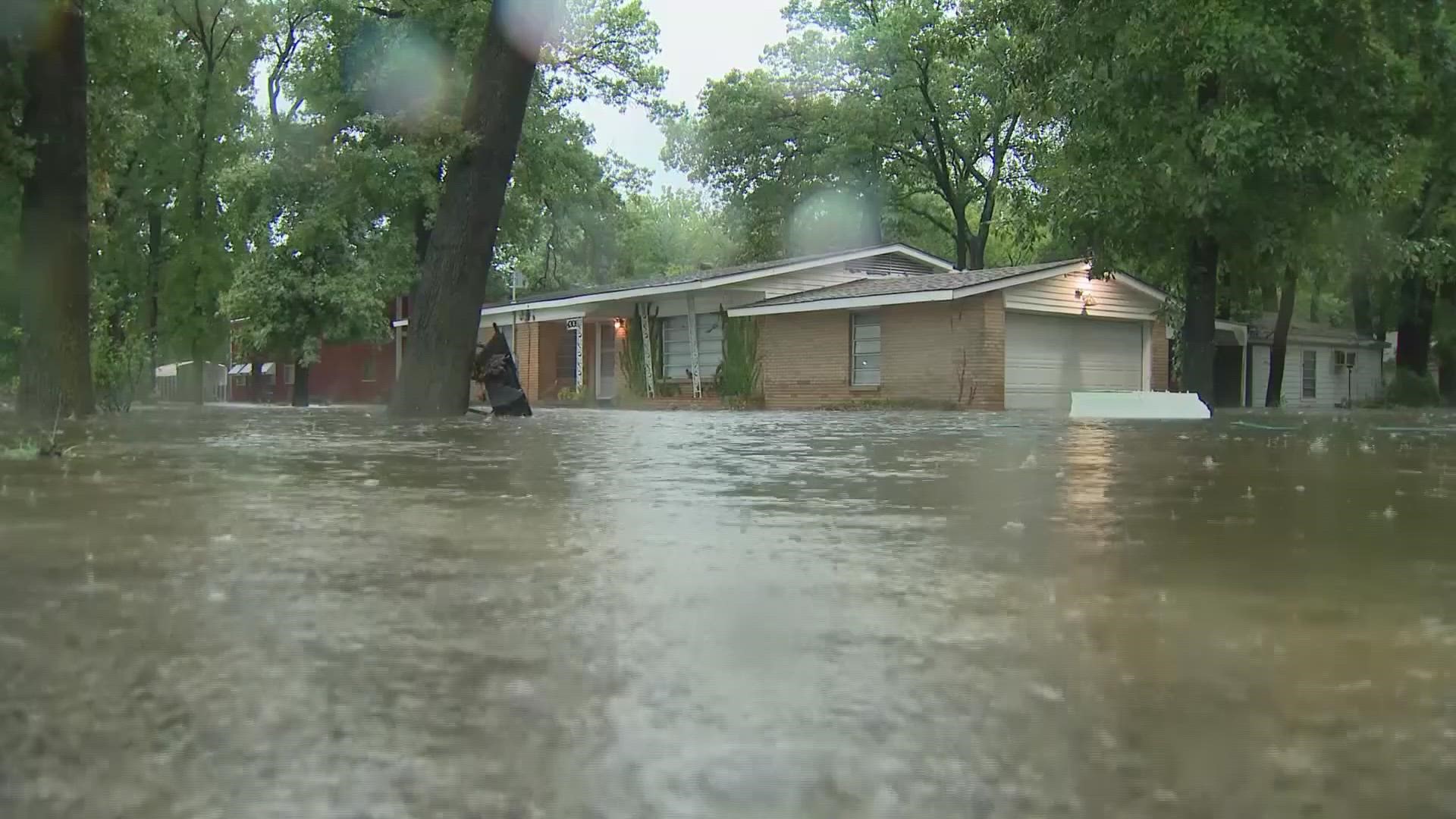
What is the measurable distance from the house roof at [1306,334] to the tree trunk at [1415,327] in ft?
9.26

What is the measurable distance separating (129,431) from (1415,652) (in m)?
9.72

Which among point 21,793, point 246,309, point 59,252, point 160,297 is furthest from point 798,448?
point 160,297

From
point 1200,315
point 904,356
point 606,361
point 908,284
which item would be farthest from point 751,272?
point 1200,315

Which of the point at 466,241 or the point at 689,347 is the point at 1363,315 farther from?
the point at 466,241

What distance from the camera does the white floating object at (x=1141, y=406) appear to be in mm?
14812

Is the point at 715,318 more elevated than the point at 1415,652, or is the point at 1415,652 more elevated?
the point at 715,318

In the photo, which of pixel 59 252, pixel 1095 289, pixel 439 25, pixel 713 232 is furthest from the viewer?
pixel 713 232

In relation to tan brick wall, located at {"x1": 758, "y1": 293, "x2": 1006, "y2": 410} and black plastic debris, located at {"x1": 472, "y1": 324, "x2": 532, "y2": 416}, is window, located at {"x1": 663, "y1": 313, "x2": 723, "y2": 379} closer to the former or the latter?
tan brick wall, located at {"x1": 758, "y1": 293, "x2": 1006, "y2": 410}

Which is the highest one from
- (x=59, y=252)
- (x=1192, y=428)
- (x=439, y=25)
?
(x=439, y=25)

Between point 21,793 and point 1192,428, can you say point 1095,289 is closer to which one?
point 1192,428

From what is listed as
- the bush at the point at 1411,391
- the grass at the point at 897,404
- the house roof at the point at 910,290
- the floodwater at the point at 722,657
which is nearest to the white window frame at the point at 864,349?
the house roof at the point at 910,290

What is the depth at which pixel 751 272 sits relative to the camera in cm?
2623

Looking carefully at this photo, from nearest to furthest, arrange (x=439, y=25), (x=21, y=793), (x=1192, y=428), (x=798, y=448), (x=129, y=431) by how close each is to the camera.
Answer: (x=21, y=793) < (x=798, y=448) < (x=129, y=431) < (x=1192, y=428) < (x=439, y=25)

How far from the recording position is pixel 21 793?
4.18 ft
